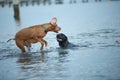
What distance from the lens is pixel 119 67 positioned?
12.8m

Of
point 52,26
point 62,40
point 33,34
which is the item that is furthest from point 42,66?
point 62,40

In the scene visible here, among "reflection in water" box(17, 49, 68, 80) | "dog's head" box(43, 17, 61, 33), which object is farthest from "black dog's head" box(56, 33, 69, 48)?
"dog's head" box(43, 17, 61, 33)

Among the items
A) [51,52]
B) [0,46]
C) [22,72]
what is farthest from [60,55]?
[0,46]

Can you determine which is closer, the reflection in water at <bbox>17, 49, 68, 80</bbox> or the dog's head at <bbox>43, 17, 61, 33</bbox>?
the reflection in water at <bbox>17, 49, 68, 80</bbox>

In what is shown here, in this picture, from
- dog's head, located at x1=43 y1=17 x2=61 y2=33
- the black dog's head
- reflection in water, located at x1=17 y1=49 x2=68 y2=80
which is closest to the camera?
reflection in water, located at x1=17 y1=49 x2=68 y2=80

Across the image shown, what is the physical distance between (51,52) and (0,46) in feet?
13.9

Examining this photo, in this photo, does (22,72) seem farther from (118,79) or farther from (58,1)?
(58,1)

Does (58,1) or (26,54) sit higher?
(26,54)

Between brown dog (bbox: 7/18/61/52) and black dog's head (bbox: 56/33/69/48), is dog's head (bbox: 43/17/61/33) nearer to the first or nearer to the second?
brown dog (bbox: 7/18/61/52)

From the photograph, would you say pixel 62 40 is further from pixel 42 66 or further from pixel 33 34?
pixel 42 66

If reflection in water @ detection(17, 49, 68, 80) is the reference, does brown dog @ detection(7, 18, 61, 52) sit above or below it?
above

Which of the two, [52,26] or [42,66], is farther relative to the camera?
[52,26]

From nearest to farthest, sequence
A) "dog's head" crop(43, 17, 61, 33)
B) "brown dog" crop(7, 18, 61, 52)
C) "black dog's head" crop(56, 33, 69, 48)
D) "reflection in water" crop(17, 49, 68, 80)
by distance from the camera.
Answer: "reflection in water" crop(17, 49, 68, 80)
"brown dog" crop(7, 18, 61, 52)
"dog's head" crop(43, 17, 61, 33)
"black dog's head" crop(56, 33, 69, 48)

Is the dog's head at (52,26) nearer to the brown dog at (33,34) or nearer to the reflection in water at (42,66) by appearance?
the brown dog at (33,34)
